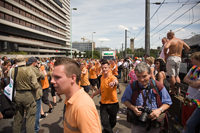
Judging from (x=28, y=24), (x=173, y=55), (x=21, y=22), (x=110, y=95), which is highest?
(x=28, y=24)

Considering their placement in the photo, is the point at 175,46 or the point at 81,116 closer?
the point at 81,116

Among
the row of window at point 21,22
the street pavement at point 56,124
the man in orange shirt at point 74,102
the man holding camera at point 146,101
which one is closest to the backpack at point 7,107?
the street pavement at point 56,124

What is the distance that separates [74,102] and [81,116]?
18 cm

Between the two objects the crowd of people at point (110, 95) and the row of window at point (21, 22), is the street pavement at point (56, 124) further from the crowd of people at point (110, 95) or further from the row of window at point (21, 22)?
the row of window at point (21, 22)

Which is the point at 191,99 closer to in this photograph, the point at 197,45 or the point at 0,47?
the point at 197,45

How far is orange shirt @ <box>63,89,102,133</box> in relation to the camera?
1.21 metres

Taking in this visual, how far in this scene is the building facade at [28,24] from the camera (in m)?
35.1

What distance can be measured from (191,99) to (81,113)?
2549mm

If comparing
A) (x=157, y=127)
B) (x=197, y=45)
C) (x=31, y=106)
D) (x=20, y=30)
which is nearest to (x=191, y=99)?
(x=157, y=127)

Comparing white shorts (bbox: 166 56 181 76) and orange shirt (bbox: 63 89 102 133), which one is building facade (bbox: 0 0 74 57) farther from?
orange shirt (bbox: 63 89 102 133)

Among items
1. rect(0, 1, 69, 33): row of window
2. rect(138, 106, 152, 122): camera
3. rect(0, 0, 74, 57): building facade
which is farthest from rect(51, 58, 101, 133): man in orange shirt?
rect(0, 1, 69, 33): row of window

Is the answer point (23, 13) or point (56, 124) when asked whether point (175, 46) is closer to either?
point (56, 124)

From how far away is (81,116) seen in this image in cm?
122

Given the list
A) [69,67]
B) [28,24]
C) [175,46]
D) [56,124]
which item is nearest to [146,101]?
[69,67]
